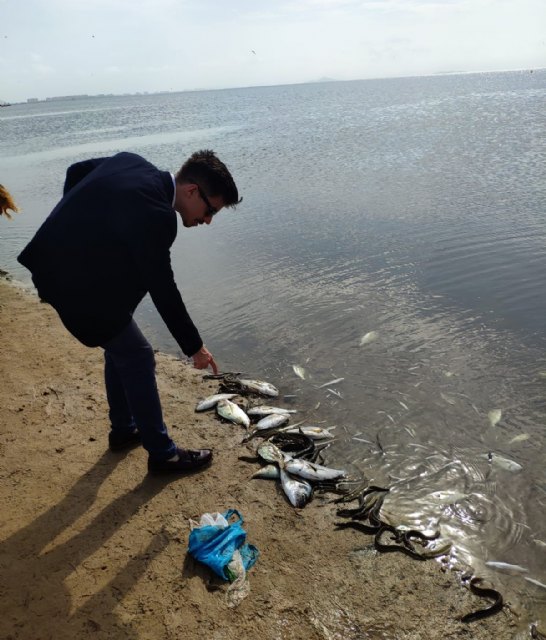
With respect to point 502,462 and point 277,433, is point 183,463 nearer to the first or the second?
point 277,433

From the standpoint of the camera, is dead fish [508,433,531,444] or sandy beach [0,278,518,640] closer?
sandy beach [0,278,518,640]

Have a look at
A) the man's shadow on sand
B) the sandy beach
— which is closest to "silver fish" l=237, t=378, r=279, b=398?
the sandy beach

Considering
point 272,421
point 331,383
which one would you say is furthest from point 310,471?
point 331,383

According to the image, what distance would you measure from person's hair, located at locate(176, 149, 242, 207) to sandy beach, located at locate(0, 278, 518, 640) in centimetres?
229

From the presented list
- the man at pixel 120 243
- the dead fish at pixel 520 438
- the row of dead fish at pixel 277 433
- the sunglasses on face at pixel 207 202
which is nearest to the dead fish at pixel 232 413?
the row of dead fish at pixel 277 433

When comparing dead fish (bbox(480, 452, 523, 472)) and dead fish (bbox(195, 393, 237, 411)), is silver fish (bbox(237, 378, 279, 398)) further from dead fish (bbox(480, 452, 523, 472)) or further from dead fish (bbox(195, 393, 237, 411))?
dead fish (bbox(480, 452, 523, 472))

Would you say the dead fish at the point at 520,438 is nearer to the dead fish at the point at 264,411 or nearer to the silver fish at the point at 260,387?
the dead fish at the point at 264,411

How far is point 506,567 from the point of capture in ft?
10.9

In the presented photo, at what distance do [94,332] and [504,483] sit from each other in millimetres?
3490

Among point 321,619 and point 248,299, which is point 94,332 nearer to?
point 321,619

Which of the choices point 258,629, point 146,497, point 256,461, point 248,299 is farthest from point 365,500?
point 248,299

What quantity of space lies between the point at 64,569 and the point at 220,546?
38.4 inches

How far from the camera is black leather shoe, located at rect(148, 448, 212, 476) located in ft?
12.8

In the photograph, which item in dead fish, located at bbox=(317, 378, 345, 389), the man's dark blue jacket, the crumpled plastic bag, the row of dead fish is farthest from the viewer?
dead fish, located at bbox=(317, 378, 345, 389)
